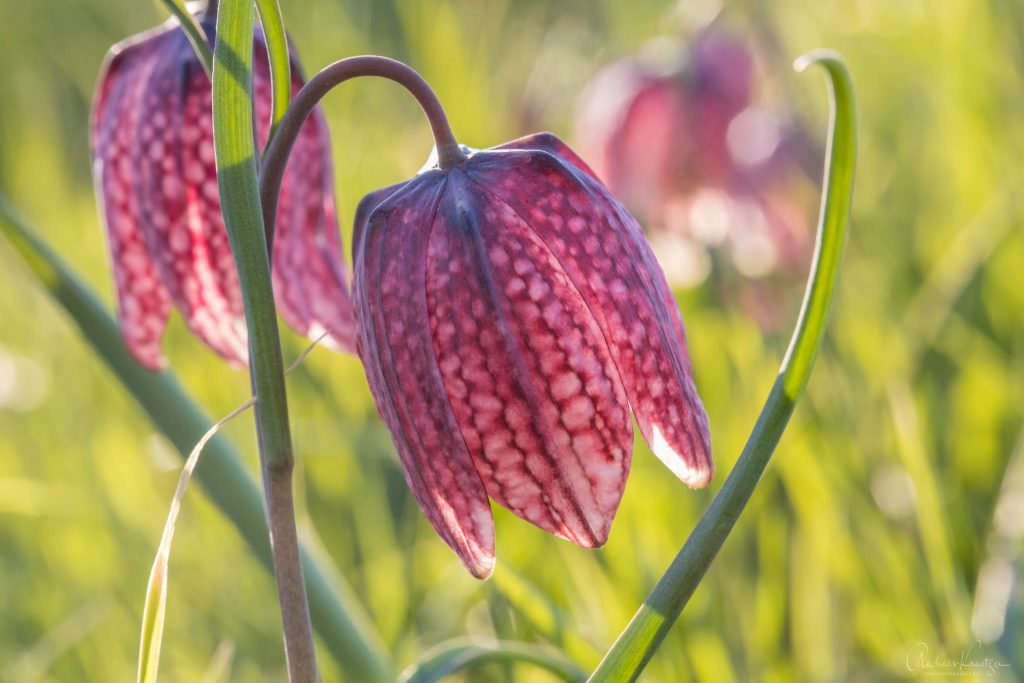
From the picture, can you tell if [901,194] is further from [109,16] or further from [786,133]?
[109,16]

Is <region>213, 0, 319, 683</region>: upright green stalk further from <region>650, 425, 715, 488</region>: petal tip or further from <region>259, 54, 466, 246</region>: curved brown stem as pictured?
<region>650, 425, 715, 488</region>: petal tip

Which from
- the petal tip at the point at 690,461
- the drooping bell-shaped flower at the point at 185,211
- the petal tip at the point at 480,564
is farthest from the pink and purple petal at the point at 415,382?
the drooping bell-shaped flower at the point at 185,211

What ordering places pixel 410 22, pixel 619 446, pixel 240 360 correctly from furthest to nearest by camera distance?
1. pixel 410 22
2. pixel 240 360
3. pixel 619 446

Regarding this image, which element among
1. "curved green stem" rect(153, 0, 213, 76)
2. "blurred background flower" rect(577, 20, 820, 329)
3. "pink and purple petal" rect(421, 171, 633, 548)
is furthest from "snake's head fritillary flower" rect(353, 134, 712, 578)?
"blurred background flower" rect(577, 20, 820, 329)

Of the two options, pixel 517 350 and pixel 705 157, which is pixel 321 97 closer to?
pixel 517 350

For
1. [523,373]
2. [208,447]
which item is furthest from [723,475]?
[523,373]

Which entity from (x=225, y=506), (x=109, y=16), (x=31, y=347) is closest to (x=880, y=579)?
(x=225, y=506)
